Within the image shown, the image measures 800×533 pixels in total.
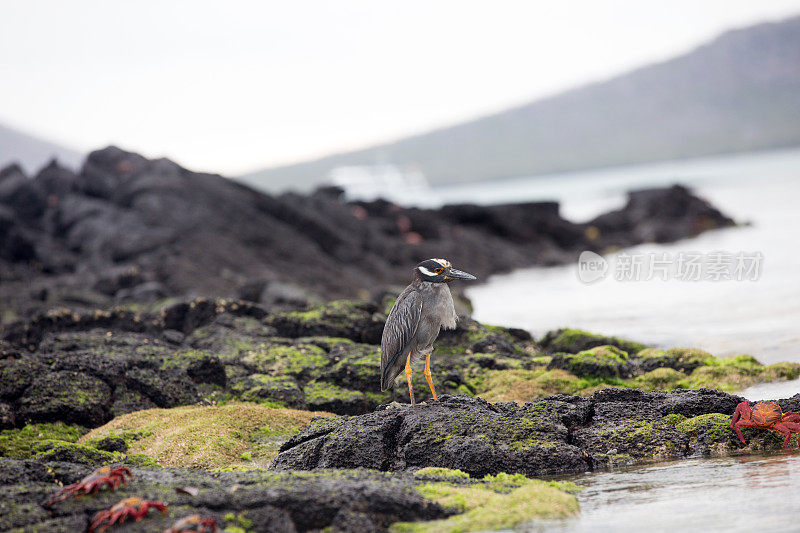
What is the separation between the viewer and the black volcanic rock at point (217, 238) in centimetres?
2483

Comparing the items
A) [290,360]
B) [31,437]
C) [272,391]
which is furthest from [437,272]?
[31,437]

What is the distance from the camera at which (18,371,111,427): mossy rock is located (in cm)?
952

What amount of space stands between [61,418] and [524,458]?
613cm

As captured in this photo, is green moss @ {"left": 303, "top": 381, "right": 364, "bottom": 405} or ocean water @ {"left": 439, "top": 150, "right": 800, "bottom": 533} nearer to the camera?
ocean water @ {"left": 439, "top": 150, "right": 800, "bottom": 533}

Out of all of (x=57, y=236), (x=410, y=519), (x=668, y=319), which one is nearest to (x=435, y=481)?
(x=410, y=519)

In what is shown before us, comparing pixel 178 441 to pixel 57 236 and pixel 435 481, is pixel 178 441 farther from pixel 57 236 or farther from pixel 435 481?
pixel 57 236

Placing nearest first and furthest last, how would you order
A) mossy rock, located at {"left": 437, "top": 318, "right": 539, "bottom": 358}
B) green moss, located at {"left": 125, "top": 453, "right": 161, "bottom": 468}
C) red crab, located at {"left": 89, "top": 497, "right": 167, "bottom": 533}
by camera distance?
red crab, located at {"left": 89, "top": 497, "right": 167, "bottom": 533} → green moss, located at {"left": 125, "top": 453, "right": 161, "bottom": 468} → mossy rock, located at {"left": 437, "top": 318, "right": 539, "bottom": 358}

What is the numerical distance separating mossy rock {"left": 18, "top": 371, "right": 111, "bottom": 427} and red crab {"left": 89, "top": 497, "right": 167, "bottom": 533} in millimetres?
4808

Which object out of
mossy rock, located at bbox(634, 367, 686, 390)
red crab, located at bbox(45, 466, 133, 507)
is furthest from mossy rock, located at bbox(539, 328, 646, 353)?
red crab, located at bbox(45, 466, 133, 507)

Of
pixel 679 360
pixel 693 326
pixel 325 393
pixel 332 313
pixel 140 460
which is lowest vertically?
pixel 140 460

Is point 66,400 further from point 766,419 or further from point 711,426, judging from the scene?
point 766,419

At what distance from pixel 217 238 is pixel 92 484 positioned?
23.2m

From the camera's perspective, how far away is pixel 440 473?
22.4 ft

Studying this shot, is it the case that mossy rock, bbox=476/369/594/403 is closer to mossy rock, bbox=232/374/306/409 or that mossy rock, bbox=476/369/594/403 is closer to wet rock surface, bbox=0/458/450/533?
mossy rock, bbox=232/374/306/409
